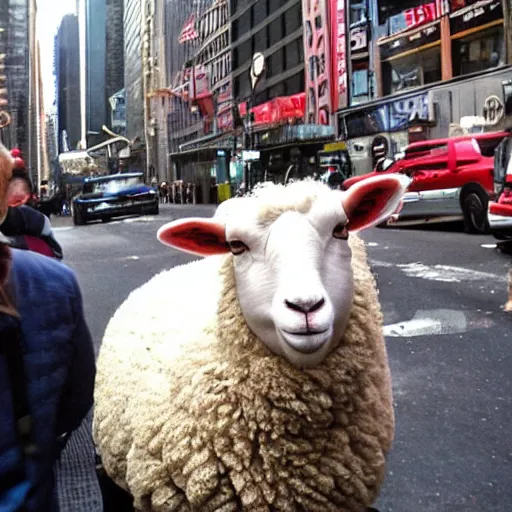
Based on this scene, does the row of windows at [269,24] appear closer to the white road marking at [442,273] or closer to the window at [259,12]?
the window at [259,12]

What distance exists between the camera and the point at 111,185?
22.3 metres

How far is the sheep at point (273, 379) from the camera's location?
1.73 metres

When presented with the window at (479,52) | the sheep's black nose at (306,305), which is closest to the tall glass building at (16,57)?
the window at (479,52)

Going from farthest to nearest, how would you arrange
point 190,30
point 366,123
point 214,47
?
point 190,30 → point 214,47 → point 366,123

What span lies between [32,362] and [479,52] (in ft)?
75.6

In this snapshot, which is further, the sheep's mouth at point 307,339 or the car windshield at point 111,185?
the car windshield at point 111,185

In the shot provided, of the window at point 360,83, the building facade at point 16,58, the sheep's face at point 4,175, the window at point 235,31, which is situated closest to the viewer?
the sheep's face at point 4,175

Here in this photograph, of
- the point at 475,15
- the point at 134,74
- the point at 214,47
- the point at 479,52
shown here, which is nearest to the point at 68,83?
the point at 134,74

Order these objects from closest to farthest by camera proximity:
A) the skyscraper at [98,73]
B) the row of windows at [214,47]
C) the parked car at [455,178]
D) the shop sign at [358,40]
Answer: the parked car at [455,178], the shop sign at [358,40], the row of windows at [214,47], the skyscraper at [98,73]

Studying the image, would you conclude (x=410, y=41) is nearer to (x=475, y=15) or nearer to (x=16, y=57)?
(x=475, y=15)

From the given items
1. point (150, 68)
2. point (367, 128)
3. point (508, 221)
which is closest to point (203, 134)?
point (150, 68)

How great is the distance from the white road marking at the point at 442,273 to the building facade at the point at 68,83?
474ft

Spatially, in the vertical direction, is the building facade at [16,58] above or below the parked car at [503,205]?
above

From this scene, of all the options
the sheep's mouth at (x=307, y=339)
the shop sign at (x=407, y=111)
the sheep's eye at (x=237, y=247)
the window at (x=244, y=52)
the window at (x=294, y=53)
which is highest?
the window at (x=244, y=52)
